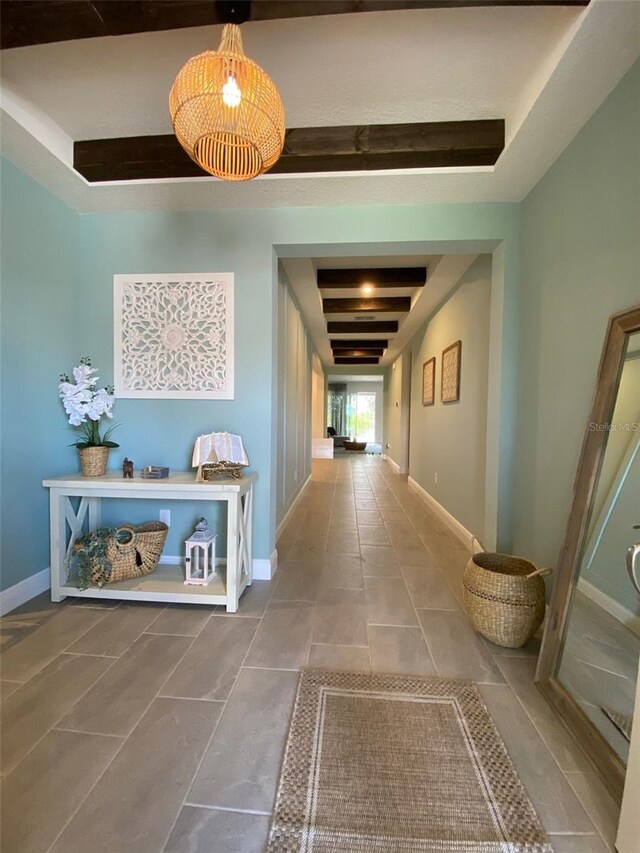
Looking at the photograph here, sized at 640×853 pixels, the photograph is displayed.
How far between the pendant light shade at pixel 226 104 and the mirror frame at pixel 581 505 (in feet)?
5.06

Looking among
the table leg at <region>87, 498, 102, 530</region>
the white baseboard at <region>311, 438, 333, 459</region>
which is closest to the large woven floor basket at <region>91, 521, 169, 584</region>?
the table leg at <region>87, 498, 102, 530</region>

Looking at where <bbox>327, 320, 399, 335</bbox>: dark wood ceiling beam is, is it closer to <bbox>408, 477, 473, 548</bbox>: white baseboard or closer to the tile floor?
<bbox>408, 477, 473, 548</bbox>: white baseboard

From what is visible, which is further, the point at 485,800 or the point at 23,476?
the point at 23,476

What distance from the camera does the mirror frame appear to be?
129cm

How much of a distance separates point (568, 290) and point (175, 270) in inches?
93.6

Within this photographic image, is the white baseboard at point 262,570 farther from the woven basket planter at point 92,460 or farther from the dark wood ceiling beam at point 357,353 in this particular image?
the dark wood ceiling beam at point 357,353

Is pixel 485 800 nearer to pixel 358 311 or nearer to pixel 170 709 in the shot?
pixel 170 709

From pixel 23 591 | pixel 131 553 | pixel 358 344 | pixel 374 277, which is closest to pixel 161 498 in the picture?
pixel 131 553

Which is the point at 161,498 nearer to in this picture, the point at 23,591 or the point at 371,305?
the point at 23,591

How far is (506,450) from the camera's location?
213cm

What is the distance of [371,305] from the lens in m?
4.40

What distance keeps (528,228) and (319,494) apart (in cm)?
382

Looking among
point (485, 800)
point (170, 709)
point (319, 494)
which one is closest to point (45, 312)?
point (170, 709)

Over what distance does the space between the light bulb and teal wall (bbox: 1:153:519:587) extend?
111 centimetres
